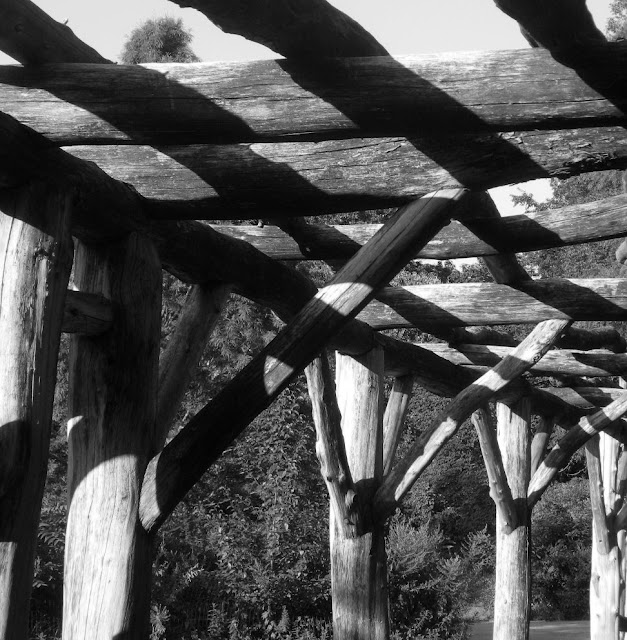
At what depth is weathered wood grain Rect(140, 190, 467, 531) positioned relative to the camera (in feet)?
9.71

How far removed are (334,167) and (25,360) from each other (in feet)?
4.17

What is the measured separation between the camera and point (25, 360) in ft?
8.02

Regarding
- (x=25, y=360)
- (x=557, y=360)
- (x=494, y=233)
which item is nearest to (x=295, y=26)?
(x=25, y=360)

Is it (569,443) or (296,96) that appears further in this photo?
A: (569,443)

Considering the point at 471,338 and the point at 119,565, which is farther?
the point at 471,338

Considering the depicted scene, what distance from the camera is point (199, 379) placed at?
40.8 feet

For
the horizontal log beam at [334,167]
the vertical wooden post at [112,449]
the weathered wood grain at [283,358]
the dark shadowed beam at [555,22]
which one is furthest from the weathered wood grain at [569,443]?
the dark shadowed beam at [555,22]

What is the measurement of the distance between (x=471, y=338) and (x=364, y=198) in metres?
3.21

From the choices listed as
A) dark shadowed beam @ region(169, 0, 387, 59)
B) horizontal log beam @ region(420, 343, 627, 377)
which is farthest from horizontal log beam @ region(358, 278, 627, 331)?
dark shadowed beam @ region(169, 0, 387, 59)

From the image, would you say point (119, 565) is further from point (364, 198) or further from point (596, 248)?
point (596, 248)

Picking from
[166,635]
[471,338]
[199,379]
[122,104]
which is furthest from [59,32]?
[199,379]

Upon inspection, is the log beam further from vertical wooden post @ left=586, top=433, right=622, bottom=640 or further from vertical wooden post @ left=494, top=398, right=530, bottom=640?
vertical wooden post @ left=586, top=433, right=622, bottom=640

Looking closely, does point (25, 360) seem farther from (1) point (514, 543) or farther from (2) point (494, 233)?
(1) point (514, 543)

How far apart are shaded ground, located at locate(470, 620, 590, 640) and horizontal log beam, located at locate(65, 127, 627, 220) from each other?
9629mm
